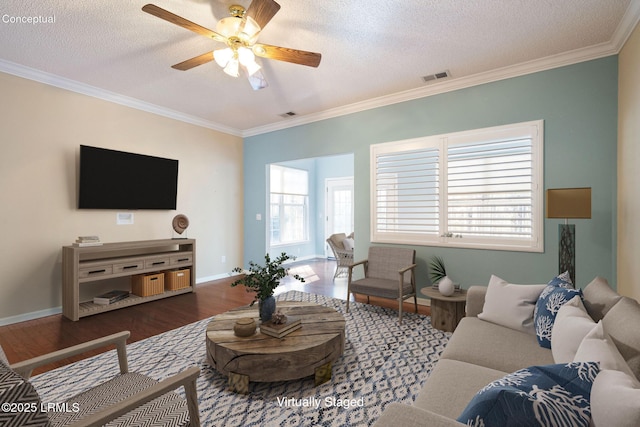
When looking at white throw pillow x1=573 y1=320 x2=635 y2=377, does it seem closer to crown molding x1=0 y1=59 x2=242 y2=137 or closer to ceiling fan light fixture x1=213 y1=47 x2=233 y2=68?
ceiling fan light fixture x1=213 y1=47 x2=233 y2=68

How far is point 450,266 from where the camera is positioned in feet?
13.0

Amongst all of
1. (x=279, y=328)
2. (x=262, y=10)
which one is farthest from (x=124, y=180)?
(x=279, y=328)

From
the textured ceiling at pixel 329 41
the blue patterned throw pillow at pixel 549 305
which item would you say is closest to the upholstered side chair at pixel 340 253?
the textured ceiling at pixel 329 41

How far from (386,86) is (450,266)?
8.30ft

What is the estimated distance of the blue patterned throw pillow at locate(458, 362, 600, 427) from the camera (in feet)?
2.83

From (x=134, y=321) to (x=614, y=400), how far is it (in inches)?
165

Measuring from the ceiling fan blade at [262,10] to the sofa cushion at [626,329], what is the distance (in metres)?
2.63

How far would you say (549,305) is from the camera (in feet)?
6.20

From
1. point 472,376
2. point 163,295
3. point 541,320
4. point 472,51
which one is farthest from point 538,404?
point 163,295

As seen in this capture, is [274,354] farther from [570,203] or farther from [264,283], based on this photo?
[570,203]

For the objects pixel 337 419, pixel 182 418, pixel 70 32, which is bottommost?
pixel 337 419

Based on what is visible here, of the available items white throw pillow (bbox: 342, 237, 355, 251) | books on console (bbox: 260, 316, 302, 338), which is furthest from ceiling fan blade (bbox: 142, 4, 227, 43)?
white throw pillow (bbox: 342, 237, 355, 251)

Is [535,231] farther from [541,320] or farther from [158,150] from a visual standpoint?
[158,150]

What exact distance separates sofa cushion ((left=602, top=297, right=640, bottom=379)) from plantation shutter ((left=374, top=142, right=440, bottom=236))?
8.52 feet
